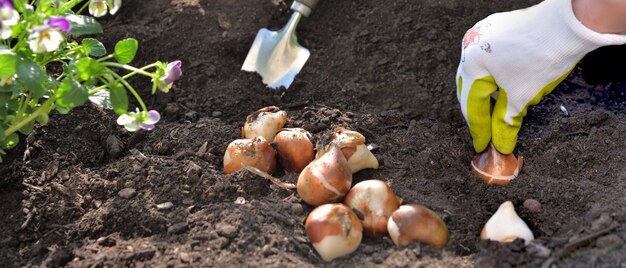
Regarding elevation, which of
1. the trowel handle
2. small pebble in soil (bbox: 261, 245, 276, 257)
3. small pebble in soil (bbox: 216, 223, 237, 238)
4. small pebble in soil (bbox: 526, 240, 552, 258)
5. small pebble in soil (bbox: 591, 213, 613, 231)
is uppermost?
the trowel handle

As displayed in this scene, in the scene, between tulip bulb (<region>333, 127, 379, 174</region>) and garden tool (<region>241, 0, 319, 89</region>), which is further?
garden tool (<region>241, 0, 319, 89</region>)

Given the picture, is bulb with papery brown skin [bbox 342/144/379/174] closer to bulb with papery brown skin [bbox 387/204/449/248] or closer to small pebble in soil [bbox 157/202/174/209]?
bulb with papery brown skin [bbox 387/204/449/248]

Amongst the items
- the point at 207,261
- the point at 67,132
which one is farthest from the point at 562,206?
the point at 67,132

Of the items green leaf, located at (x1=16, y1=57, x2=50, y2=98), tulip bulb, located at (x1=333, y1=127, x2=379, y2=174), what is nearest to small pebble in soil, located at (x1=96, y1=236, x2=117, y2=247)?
green leaf, located at (x1=16, y1=57, x2=50, y2=98)

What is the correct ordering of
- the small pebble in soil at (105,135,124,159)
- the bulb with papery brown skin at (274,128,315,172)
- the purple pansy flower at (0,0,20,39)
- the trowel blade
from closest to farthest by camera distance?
1. the purple pansy flower at (0,0,20,39)
2. the bulb with papery brown skin at (274,128,315,172)
3. the small pebble in soil at (105,135,124,159)
4. the trowel blade

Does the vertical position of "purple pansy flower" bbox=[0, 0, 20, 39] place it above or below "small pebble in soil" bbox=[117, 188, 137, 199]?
above

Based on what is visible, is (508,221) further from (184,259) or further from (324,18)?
(324,18)

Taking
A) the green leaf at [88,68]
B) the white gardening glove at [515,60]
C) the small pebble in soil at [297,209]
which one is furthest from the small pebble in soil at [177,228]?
the white gardening glove at [515,60]
